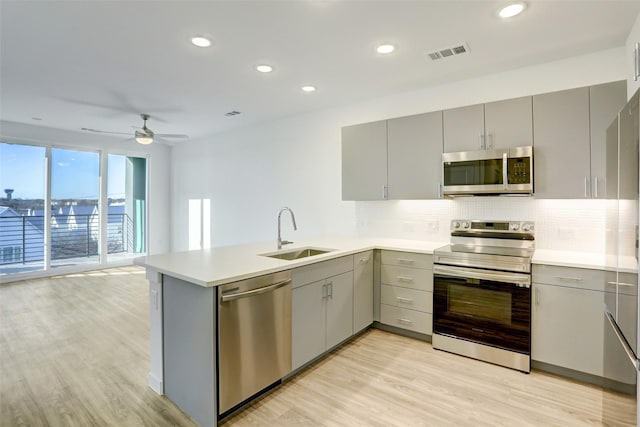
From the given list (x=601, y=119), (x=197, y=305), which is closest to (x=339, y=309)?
(x=197, y=305)

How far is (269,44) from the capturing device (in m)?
2.72

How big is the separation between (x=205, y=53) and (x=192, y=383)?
2.62 m

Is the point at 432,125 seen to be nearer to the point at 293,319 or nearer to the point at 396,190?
the point at 396,190

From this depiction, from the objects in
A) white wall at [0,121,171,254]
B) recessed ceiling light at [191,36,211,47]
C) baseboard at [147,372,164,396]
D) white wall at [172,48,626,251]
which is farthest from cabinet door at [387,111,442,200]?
white wall at [0,121,171,254]

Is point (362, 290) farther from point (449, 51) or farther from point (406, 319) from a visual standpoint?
point (449, 51)

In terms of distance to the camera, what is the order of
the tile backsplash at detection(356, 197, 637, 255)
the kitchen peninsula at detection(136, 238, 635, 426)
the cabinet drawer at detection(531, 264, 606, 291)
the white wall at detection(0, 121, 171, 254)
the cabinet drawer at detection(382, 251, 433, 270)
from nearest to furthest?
1. the kitchen peninsula at detection(136, 238, 635, 426)
2. the cabinet drawer at detection(531, 264, 606, 291)
3. the tile backsplash at detection(356, 197, 637, 255)
4. the cabinet drawer at detection(382, 251, 433, 270)
5. the white wall at detection(0, 121, 171, 254)

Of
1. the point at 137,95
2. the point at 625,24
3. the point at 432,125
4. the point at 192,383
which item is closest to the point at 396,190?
the point at 432,125

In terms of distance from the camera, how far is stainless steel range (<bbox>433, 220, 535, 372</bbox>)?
8.57 ft

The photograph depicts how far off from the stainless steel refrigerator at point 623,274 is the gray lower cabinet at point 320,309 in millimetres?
1814

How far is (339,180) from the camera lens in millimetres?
4418

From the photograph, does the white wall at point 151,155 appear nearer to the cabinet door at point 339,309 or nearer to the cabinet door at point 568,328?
the cabinet door at point 339,309

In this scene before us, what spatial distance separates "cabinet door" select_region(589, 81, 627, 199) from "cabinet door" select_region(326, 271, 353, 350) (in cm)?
212

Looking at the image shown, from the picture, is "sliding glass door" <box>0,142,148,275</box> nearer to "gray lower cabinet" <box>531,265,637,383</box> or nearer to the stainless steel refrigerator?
"gray lower cabinet" <box>531,265,637,383</box>

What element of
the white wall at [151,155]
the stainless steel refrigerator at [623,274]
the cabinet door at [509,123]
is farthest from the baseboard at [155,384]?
the white wall at [151,155]
